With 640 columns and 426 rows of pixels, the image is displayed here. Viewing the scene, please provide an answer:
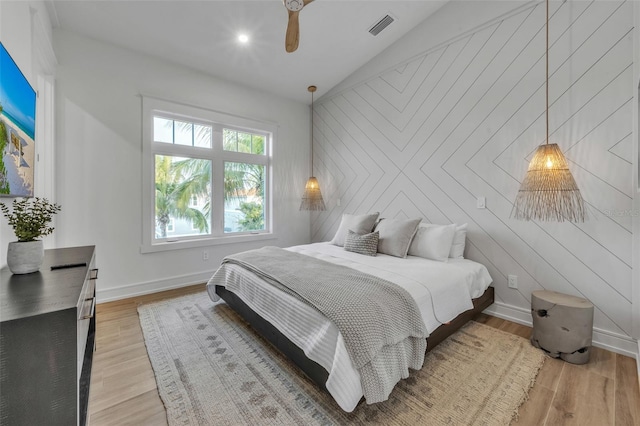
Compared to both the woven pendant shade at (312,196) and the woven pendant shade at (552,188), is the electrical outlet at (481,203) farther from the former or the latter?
the woven pendant shade at (312,196)

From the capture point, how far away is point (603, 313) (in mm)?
2068

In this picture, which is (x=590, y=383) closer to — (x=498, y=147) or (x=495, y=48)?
(x=498, y=147)

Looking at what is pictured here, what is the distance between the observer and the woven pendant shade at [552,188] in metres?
2.07

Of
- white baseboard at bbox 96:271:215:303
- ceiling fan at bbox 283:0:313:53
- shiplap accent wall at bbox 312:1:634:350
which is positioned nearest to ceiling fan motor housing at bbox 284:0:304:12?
ceiling fan at bbox 283:0:313:53

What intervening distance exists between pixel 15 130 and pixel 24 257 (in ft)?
2.61

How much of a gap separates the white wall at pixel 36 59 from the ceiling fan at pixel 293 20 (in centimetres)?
165

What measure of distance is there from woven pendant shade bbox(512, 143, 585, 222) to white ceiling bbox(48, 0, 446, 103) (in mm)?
2134

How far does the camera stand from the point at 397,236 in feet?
8.96

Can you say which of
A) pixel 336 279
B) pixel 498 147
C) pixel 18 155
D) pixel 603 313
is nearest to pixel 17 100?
pixel 18 155

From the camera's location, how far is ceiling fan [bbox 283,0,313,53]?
6.21 ft

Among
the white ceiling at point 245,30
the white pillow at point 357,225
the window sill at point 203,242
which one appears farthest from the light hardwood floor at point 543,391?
the white ceiling at point 245,30

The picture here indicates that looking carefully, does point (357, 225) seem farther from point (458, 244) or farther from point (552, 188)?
point (552, 188)

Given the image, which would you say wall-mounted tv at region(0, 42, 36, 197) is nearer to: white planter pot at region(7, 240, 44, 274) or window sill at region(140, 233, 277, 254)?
white planter pot at region(7, 240, 44, 274)

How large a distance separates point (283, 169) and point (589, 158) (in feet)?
11.9
